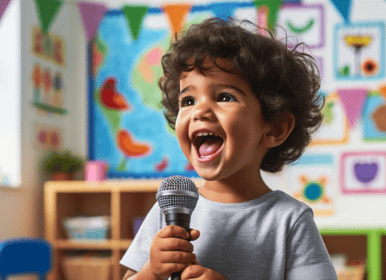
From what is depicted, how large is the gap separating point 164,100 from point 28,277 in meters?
2.49

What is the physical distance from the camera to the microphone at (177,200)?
0.73 meters

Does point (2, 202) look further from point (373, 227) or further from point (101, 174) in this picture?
point (373, 227)

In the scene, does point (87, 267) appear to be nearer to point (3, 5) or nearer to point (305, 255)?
point (3, 5)

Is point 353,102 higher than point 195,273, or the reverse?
point 353,102

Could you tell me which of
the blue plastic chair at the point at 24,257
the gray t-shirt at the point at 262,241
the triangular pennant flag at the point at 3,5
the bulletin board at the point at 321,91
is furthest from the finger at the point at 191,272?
the bulletin board at the point at 321,91

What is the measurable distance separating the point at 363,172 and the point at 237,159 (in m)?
2.79

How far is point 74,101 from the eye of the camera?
3.70m

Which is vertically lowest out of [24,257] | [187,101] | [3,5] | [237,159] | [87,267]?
[87,267]

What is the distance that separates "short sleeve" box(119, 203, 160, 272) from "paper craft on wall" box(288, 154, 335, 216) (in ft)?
8.52

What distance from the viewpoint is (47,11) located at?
130 inches

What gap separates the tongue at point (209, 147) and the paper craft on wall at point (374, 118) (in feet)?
9.18

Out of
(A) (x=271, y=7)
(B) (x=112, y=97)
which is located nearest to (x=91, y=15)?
(B) (x=112, y=97)

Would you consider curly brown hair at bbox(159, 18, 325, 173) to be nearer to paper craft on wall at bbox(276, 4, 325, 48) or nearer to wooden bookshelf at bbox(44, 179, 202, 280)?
wooden bookshelf at bbox(44, 179, 202, 280)

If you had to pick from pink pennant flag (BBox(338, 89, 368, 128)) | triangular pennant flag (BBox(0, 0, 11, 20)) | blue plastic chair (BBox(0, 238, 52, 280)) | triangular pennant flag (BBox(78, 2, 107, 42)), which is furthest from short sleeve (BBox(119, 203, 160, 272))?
triangular pennant flag (BBox(78, 2, 107, 42))
